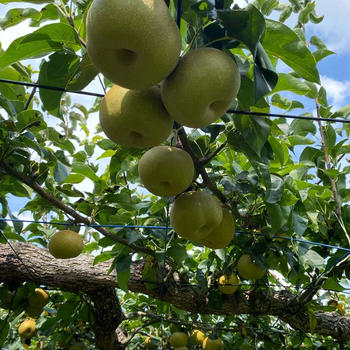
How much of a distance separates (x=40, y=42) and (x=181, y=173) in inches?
22.6

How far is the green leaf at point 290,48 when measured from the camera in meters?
1.04

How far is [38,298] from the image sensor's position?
2943 millimetres

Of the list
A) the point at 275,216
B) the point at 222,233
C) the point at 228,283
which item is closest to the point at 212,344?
the point at 228,283

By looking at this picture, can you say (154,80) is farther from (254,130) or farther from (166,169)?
(254,130)

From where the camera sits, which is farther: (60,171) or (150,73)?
(60,171)

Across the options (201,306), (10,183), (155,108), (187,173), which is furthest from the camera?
(201,306)

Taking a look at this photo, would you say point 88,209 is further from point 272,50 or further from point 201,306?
point 272,50

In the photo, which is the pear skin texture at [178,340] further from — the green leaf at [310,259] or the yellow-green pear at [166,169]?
the yellow-green pear at [166,169]

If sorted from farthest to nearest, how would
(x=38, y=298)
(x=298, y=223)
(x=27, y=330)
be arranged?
(x=27, y=330)
(x=38, y=298)
(x=298, y=223)

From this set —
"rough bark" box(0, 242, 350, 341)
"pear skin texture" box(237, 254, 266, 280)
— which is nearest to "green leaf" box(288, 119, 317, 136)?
"pear skin texture" box(237, 254, 266, 280)

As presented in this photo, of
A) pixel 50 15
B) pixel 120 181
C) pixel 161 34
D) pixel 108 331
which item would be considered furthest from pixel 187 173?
pixel 108 331

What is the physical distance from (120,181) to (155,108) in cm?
182

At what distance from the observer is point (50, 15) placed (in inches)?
52.9

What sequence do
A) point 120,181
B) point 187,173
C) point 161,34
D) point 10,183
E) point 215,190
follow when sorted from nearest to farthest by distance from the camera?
point 161,34
point 187,173
point 215,190
point 10,183
point 120,181
